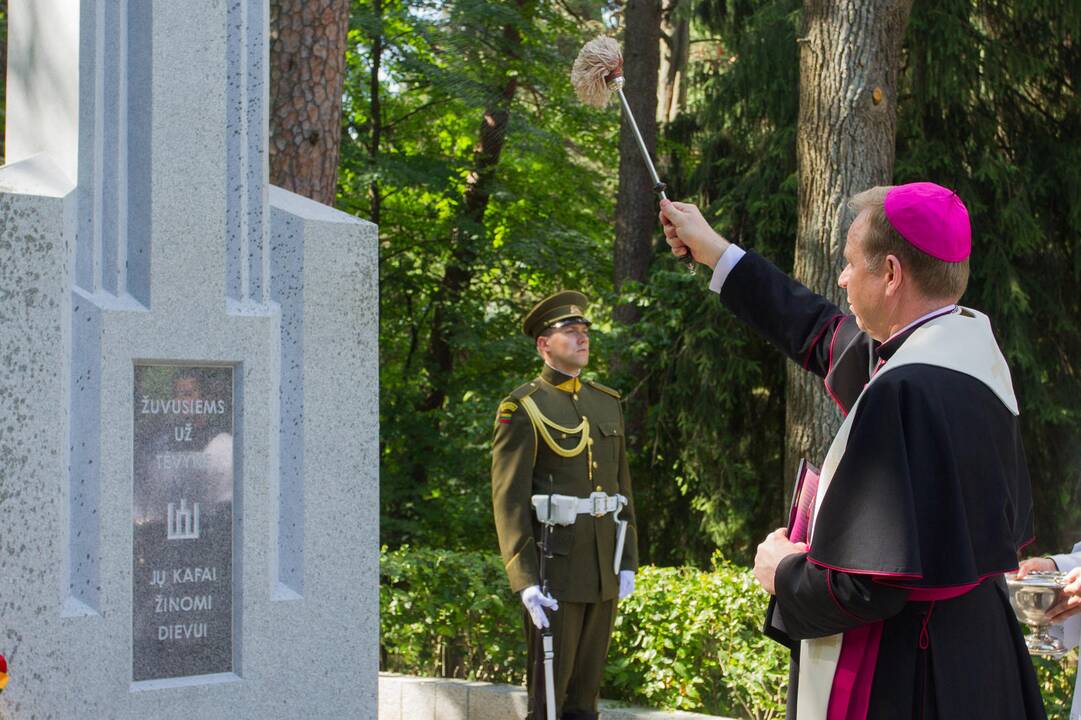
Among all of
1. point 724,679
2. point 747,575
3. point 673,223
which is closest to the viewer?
point 673,223

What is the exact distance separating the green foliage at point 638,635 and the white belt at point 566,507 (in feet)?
3.01

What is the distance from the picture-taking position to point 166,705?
347 cm

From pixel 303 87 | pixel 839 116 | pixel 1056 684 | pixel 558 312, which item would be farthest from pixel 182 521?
pixel 839 116

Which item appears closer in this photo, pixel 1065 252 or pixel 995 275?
pixel 995 275

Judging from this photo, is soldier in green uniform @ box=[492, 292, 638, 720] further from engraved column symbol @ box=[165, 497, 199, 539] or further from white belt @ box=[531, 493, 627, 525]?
engraved column symbol @ box=[165, 497, 199, 539]

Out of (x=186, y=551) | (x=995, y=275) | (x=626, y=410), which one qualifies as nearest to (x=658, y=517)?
(x=626, y=410)

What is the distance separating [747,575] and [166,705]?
3.74 m

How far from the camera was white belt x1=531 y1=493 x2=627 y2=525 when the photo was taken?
5582mm

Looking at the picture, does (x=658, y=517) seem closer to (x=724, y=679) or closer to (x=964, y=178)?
(x=964, y=178)

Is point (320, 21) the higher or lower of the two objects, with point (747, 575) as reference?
higher

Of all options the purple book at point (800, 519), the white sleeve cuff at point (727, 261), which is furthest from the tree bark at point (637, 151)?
the purple book at point (800, 519)

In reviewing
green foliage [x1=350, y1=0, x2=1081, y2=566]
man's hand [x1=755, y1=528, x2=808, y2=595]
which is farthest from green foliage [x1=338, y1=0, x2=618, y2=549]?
man's hand [x1=755, y1=528, x2=808, y2=595]

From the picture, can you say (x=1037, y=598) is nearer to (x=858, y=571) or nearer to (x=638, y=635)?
(x=858, y=571)

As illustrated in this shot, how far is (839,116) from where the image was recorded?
7.96 metres
